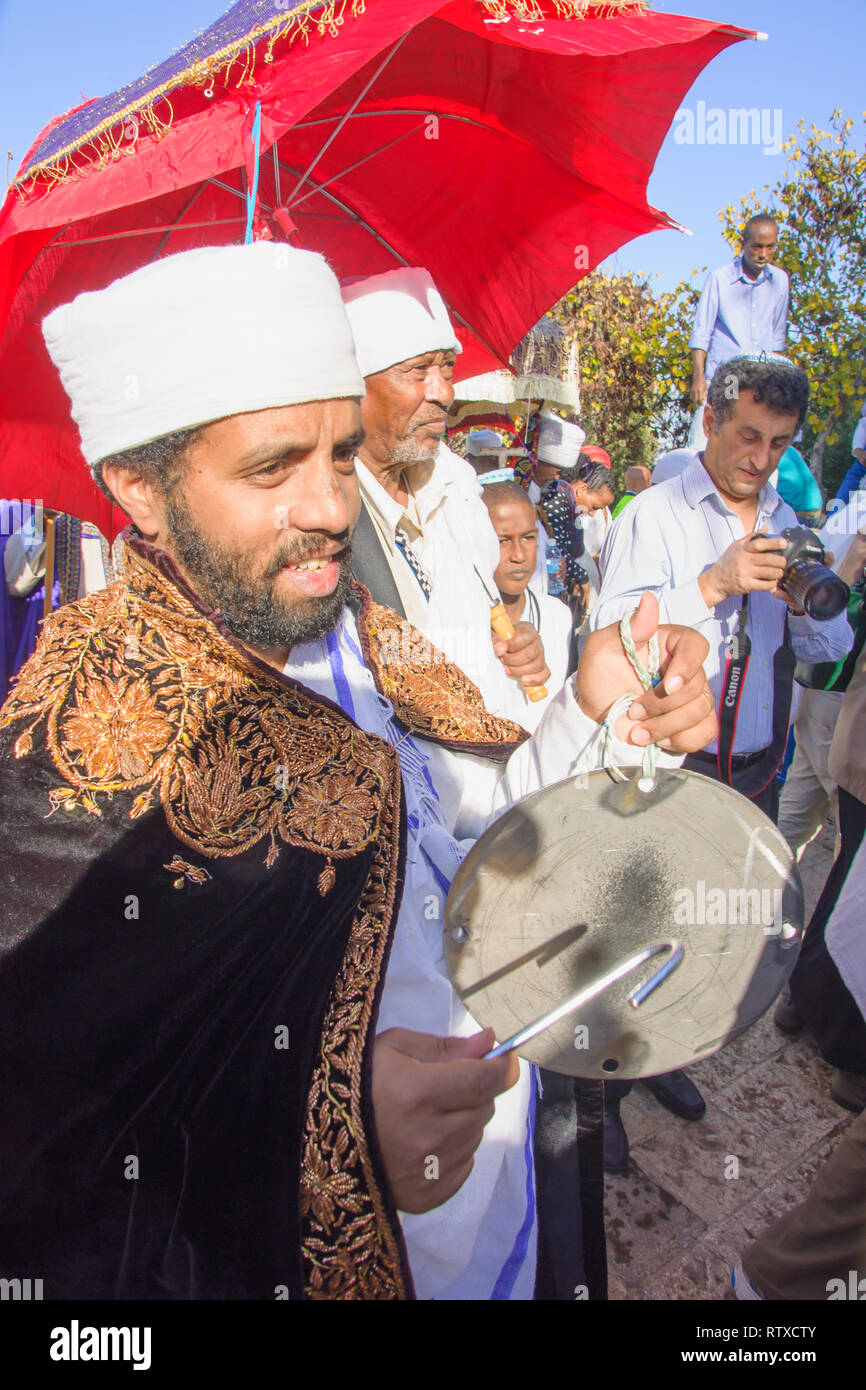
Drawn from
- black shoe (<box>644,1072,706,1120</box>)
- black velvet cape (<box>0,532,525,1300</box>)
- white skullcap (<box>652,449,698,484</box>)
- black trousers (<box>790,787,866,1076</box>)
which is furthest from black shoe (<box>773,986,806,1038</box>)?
white skullcap (<box>652,449,698,484</box>)

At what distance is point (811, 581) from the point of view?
7.50 ft

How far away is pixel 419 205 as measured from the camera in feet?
8.70

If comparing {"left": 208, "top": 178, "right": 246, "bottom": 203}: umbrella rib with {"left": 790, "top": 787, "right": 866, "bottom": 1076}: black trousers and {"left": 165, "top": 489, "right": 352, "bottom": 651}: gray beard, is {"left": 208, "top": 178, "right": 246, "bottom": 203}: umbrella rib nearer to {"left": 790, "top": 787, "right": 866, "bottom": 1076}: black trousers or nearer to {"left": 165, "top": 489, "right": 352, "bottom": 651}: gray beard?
{"left": 165, "top": 489, "right": 352, "bottom": 651}: gray beard

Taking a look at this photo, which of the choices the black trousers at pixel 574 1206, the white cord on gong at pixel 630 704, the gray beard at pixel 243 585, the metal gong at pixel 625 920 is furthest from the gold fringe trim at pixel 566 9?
the black trousers at pixel 574 1206

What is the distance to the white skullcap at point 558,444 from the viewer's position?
648 cm

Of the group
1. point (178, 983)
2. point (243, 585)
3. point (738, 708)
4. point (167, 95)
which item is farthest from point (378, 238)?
point (178, 983)

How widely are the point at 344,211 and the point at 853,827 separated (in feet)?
8.77

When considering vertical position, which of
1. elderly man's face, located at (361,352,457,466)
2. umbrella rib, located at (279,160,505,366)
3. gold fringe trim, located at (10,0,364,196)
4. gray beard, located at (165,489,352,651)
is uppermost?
umbrella rib, located at (279,160,505,366)

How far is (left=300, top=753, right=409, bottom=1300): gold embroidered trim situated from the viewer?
1120 mm

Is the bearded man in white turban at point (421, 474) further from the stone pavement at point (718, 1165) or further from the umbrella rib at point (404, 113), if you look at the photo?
the stone pavement at point (718, 1165)

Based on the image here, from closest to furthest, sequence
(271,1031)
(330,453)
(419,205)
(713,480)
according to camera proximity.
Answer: (271,1031) → (330,453) → (419,205) → (713,480)
